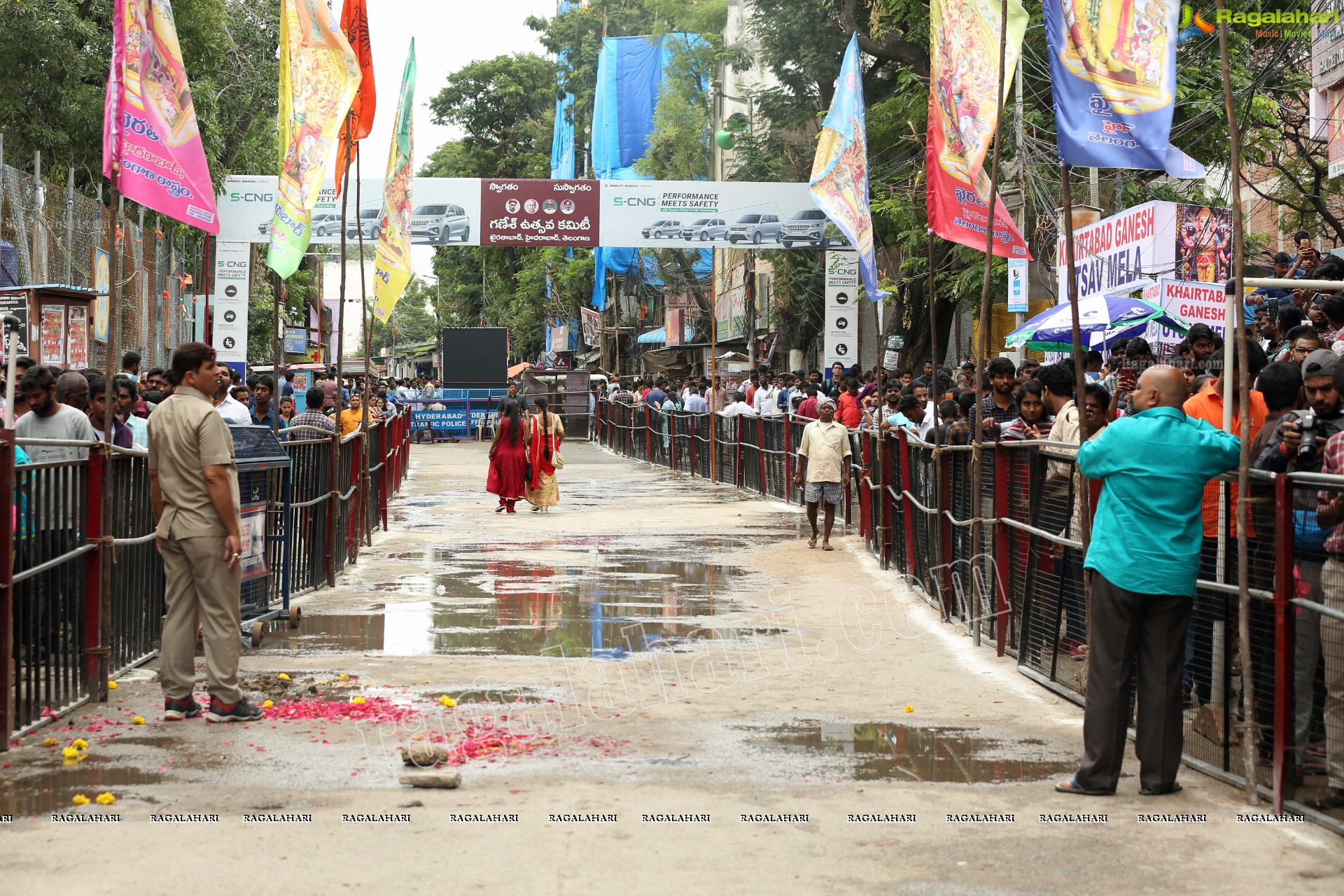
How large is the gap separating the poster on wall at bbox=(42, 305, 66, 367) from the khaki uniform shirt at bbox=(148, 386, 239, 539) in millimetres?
9139

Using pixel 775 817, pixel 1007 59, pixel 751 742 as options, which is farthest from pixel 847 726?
pixel 1007 59

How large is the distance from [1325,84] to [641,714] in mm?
Result: 12769

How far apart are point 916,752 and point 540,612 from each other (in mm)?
4597

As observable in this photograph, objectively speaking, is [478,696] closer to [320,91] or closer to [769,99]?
[320,91]

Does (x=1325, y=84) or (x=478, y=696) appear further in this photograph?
(x=1325, y=84)

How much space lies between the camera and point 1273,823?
16.8 ft

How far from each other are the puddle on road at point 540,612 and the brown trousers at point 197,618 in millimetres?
1931

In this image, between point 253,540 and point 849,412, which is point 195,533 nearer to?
point 253,540

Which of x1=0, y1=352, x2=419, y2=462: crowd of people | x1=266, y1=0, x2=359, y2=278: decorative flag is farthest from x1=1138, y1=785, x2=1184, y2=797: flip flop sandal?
x1=266, y1=0, x2=359, y2=278: decorative flag

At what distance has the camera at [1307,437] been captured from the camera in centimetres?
573

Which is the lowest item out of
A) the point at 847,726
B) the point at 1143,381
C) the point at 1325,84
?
the point at 847,726

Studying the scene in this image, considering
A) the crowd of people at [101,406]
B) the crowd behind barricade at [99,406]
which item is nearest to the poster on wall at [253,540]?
the crowd behind barricade at [99,406]

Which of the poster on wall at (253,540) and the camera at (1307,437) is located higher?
the camera at (1307,437)

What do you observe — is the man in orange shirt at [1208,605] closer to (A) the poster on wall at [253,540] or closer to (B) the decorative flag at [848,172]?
(A) the poster on wall at [253,540]
